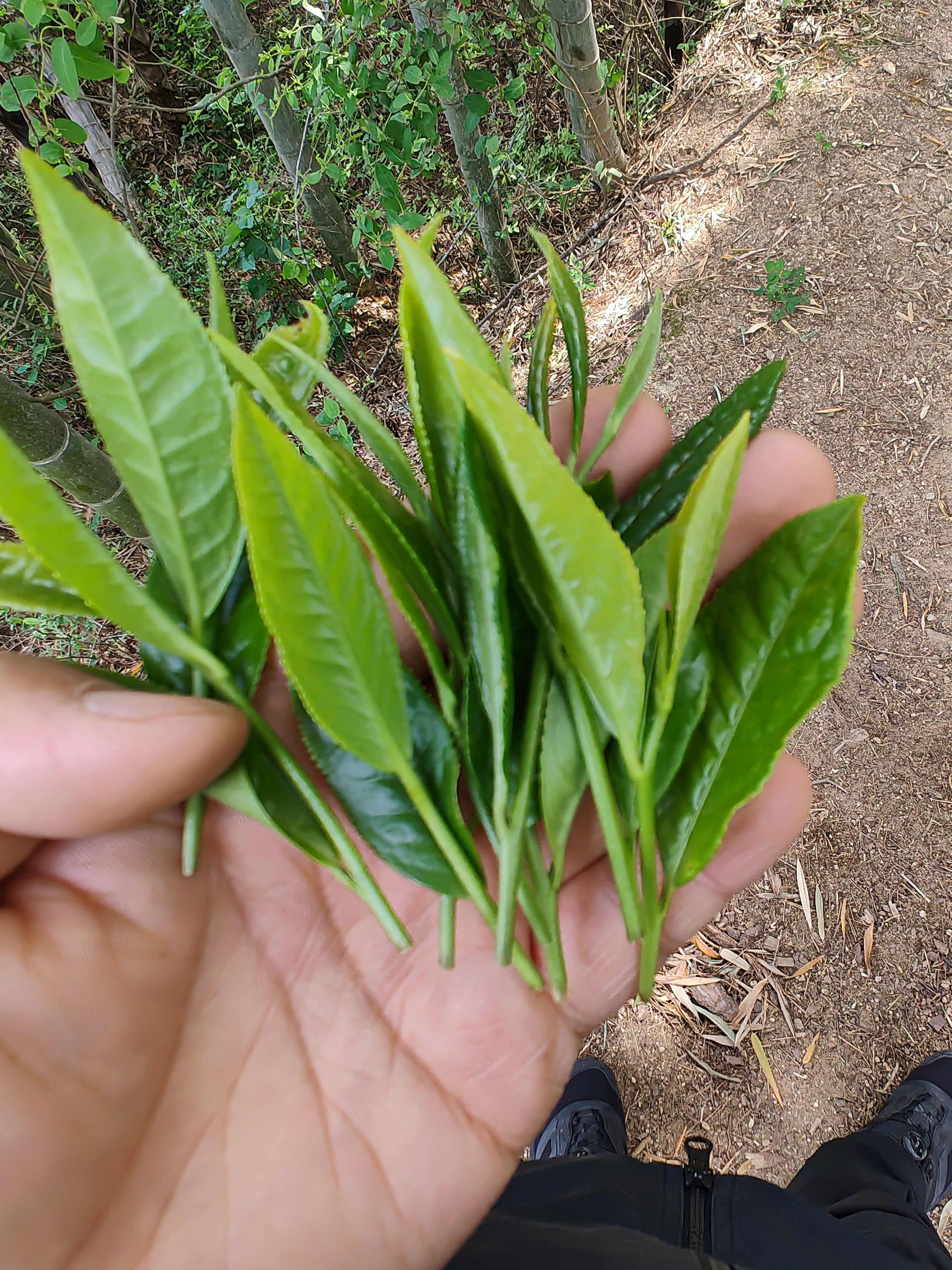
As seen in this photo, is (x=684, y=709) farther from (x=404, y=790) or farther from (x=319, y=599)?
(x=319, y=599)

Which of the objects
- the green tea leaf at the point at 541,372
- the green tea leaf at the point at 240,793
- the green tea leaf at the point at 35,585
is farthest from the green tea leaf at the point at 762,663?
the green tea leaf at the point at 35,585

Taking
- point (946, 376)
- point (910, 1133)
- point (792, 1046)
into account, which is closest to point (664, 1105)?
point (792, 1046)

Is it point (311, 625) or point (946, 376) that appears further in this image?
point (946, 376)

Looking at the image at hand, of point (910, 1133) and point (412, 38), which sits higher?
point (412, 38)

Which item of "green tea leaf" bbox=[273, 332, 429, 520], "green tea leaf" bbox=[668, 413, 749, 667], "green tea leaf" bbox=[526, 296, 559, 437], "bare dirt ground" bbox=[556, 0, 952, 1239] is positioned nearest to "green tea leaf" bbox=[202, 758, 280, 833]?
"green tea leaf" bbox=[273, 332, 429, 520]

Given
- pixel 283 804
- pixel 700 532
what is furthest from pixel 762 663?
pixel 283 804

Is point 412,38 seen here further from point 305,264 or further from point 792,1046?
point 792,1046
